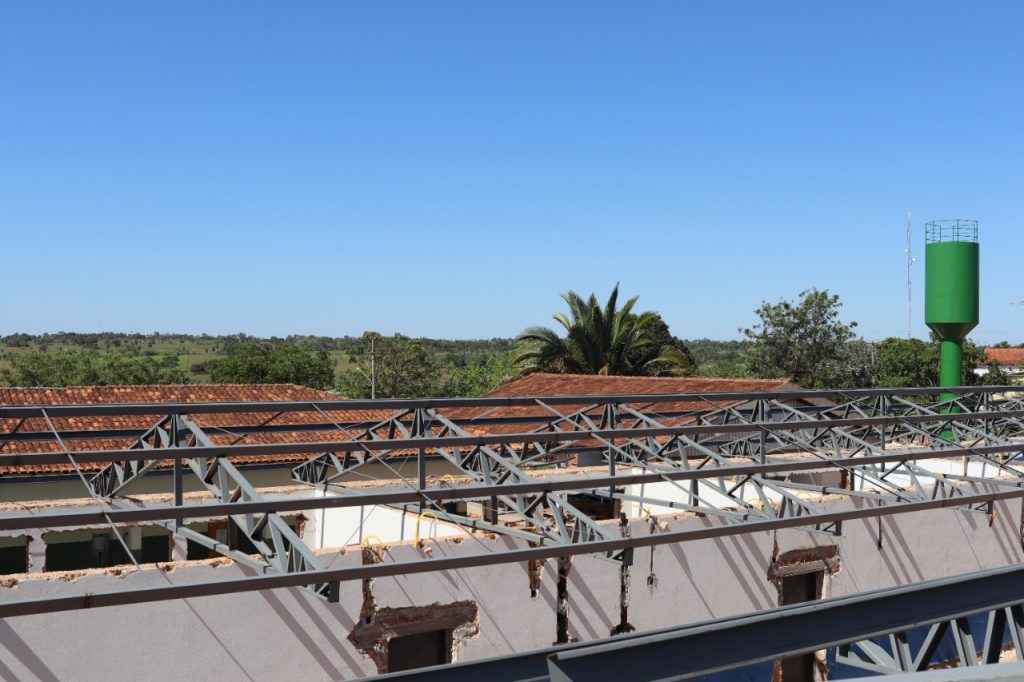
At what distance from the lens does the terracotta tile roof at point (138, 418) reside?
2467 centimetres

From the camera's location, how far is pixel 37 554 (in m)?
16.8

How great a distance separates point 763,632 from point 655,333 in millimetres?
46646

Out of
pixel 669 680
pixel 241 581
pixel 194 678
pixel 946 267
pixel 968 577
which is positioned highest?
pixel 946 267

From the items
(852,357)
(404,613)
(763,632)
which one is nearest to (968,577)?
(763,632)

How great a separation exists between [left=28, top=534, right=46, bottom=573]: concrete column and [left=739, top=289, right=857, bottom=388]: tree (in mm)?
38992

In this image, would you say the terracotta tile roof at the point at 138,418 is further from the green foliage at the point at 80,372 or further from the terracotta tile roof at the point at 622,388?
the green foliage at the point at 80,372

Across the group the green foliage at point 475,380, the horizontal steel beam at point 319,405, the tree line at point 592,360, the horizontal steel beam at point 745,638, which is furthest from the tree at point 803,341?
the horizontal steel beam at point 745,638

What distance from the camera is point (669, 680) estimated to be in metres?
4.41

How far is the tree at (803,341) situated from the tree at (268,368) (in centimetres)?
2529

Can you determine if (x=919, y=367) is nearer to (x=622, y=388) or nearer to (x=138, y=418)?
(x=622, y=388)

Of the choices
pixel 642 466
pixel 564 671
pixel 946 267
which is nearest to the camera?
pixel 564 671

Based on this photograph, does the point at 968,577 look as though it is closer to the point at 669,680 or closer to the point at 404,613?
the point at 669,680

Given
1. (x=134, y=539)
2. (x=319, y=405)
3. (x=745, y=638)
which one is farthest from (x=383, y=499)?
(x=134, y=539)

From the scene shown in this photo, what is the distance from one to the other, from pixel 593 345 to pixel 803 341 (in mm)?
12906
